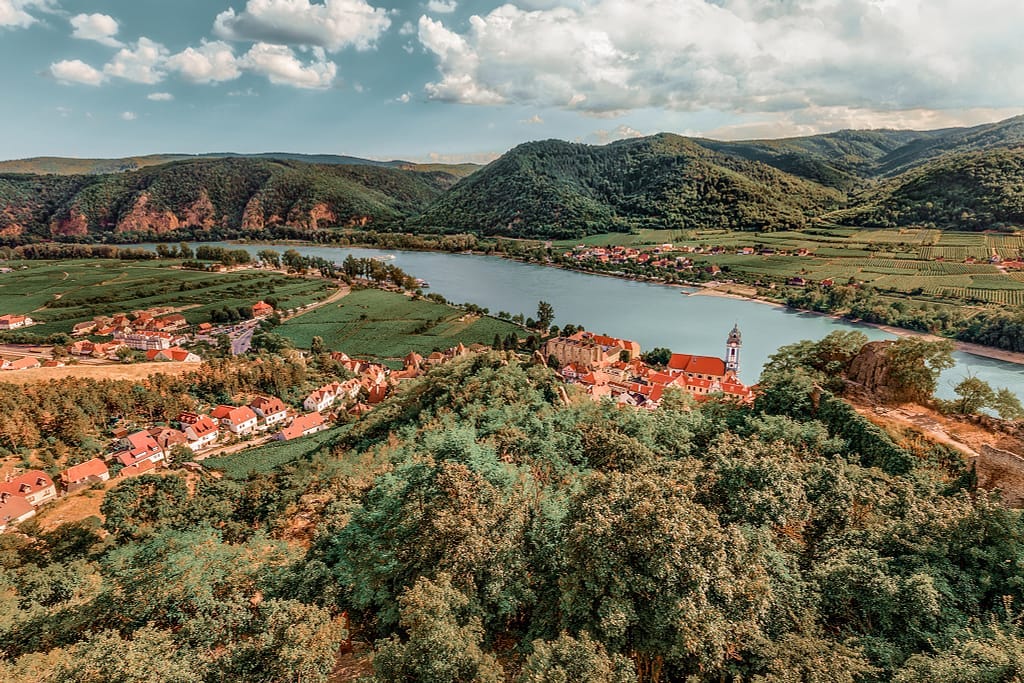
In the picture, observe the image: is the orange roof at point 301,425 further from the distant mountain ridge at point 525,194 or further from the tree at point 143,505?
the distant mountain ridge at point 525,194

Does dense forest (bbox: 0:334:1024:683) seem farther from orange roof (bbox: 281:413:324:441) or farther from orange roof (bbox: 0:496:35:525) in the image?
orange roof (bbox: 281:413:324:441)

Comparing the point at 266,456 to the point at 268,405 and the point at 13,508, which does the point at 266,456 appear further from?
the point at 13,508

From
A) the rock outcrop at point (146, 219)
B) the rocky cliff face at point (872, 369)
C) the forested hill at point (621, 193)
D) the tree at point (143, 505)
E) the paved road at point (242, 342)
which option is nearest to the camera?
the rocky cliff face at point (872, 369)

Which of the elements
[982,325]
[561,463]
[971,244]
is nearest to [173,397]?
[561,463]

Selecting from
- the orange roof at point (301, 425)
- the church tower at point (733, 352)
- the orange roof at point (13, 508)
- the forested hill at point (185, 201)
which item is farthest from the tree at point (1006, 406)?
the forested hill at point (185, 201)

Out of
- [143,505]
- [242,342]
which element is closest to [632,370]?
[143,505]

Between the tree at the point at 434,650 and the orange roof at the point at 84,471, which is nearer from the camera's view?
the tree at the point at 434,650
